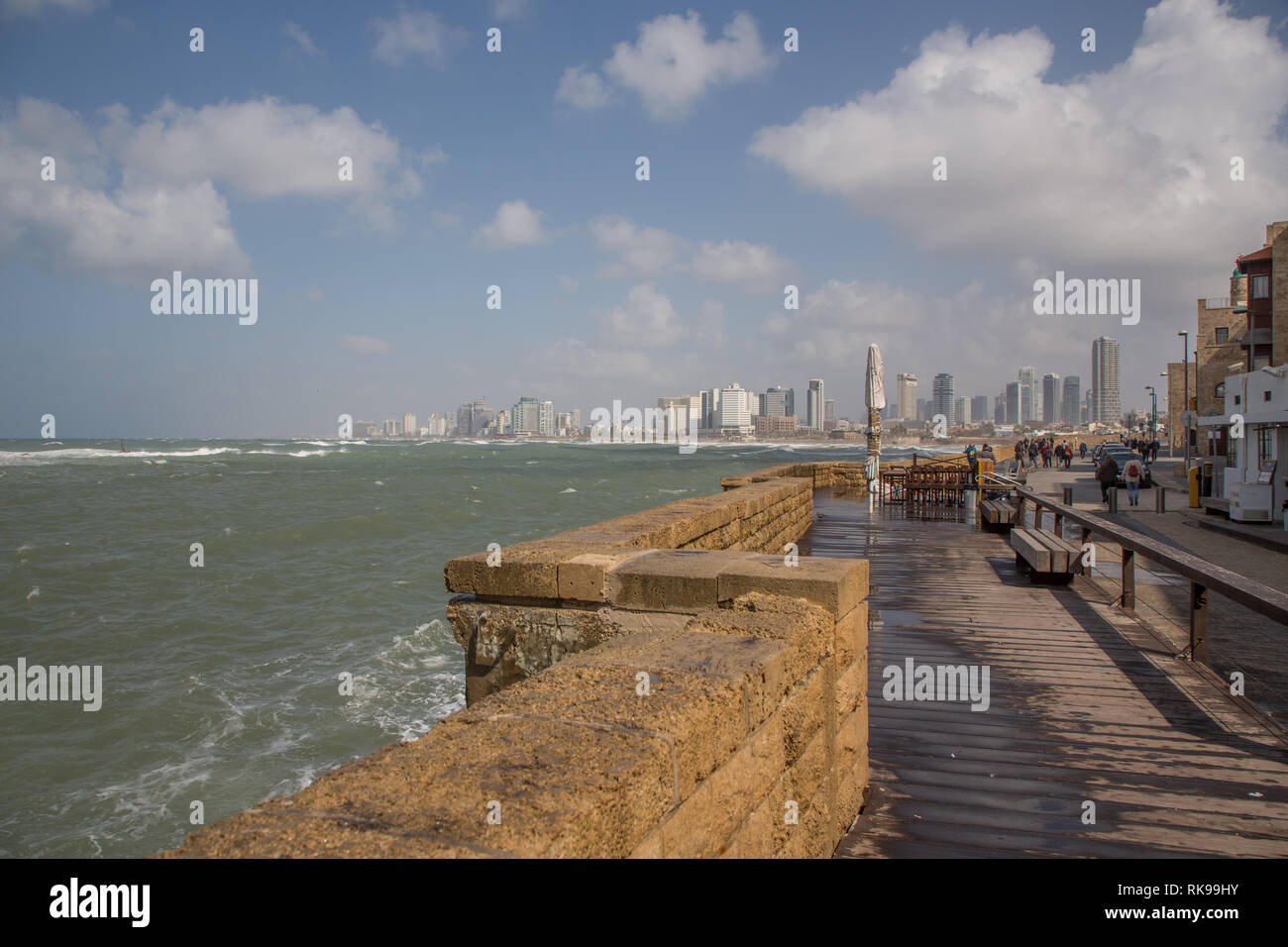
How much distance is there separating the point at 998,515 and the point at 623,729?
12.7 metres

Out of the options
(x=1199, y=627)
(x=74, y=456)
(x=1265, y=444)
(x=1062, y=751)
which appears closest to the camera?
(x=1062, y=751)

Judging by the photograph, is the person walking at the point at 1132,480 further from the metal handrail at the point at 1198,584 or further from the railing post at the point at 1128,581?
the railing post at the point at 1128,581

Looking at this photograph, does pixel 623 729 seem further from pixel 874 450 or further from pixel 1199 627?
pixel 874 450

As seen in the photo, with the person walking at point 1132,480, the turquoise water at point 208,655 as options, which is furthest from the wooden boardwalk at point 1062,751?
the person walking at point 1132,480

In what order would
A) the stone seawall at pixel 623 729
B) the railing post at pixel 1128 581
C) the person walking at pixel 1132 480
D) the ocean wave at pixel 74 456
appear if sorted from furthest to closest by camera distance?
1. the ocean wave at pixel 74 456
2. the person walking at pixel 1132 480
3. the railing post at pixel 1128 581
4. the stone seawall at pixel 623 729

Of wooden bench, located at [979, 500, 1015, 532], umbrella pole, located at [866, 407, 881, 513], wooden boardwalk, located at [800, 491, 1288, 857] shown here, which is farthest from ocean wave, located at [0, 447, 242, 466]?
wooden boardwalk, located at [800, 491, 1288, 857]

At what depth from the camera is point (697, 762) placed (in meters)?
2.03

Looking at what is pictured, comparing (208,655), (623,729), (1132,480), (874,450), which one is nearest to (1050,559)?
(623,729)

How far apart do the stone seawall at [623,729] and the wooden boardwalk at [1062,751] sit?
1.65ft

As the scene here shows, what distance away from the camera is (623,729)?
6.37ft

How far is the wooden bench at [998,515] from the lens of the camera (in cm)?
1288
